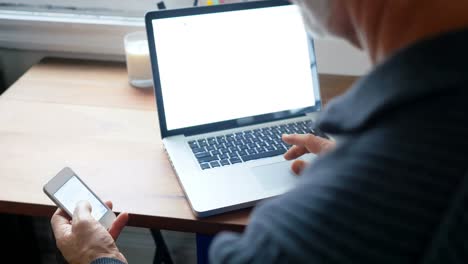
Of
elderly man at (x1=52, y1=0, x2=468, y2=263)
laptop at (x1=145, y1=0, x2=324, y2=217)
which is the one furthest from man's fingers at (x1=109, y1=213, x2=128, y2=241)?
elderly man at (x1=52, y1=0, x2=468, y2=263)

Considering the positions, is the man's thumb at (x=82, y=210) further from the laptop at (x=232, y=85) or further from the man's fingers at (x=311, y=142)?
the man's fingers at (x=311, y=142)

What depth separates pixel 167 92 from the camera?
3.21 feet

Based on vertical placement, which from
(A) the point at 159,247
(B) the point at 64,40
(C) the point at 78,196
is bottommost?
(A) the point at 159,247

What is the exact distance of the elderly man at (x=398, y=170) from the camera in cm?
39

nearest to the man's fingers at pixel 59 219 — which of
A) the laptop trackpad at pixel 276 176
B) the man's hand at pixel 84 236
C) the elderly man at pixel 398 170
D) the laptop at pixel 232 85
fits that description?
the man's hand at pixel 84 236

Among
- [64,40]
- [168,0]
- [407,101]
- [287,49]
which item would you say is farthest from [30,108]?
[407,101]

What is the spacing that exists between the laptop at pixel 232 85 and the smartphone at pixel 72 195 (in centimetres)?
14

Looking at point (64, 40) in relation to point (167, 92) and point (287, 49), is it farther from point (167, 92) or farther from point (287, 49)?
point (287, 49)

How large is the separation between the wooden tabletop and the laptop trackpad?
75mm

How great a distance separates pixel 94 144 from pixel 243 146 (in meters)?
0.28

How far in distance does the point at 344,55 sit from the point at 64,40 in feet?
2.28

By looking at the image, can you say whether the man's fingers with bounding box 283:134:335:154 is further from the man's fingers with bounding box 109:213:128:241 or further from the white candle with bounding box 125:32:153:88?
the white candle with bounding box 125:32:153:88

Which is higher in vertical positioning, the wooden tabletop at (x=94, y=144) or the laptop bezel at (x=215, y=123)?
the laptop bezel at (x=215, y=123)

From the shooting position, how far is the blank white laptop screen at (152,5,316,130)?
98 centimetres
